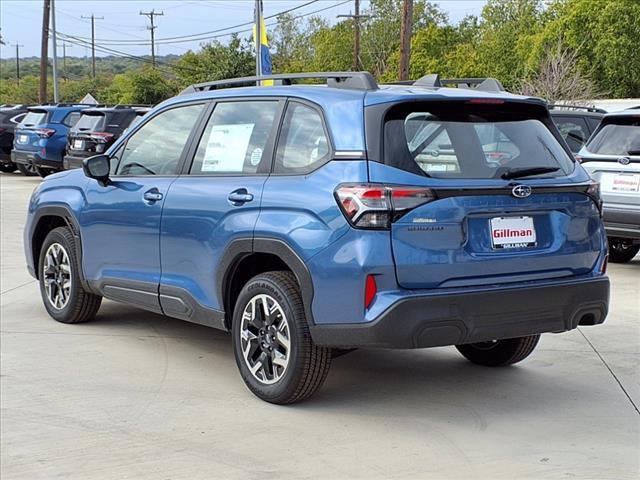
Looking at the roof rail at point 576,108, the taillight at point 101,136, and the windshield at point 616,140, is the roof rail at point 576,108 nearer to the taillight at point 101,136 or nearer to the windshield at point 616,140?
the windshield at point 616,140

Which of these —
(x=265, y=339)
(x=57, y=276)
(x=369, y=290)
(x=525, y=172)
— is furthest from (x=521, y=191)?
(x=57, y=276)

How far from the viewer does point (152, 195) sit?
6328mm

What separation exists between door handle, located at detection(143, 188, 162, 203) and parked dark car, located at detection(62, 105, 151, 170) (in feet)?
45.1

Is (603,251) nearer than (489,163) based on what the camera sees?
No

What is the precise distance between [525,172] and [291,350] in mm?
1597

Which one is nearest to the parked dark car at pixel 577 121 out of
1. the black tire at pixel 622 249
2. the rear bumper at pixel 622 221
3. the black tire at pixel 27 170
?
→ the black tire at pixel 622 249

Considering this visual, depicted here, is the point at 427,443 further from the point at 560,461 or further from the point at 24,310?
the point at 24,310

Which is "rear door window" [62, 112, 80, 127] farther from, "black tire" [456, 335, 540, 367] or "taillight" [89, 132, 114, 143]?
"black tire" [456, 335, 540, 367]

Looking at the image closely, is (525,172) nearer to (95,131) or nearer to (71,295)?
(71,295)

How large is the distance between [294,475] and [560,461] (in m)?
1.28

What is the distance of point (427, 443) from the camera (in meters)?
4.88

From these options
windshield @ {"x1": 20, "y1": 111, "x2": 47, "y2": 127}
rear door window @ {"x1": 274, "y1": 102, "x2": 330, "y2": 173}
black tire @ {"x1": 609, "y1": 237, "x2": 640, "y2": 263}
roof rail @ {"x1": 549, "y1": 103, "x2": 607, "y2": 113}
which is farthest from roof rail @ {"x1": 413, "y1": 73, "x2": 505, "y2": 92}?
windshield @ {"x1": 20, "y1": 111, "x2": 47, "y2": 127}

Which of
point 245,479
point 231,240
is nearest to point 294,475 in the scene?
point 245,479

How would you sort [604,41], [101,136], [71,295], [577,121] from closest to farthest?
[71,295] < [577,121] < [101,136] < [604,41]
